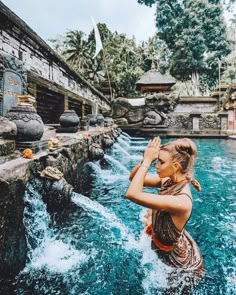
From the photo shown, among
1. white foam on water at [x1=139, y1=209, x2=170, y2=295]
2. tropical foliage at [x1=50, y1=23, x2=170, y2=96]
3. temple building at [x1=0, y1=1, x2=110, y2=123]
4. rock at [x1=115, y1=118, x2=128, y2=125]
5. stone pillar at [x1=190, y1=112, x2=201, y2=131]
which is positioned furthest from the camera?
tropical foliage at [x1=50, y1=23, x2=170, y2=96]

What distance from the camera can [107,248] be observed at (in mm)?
3146

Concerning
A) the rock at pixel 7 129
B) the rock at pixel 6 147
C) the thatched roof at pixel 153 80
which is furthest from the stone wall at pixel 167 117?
the rock at pixel 6 147

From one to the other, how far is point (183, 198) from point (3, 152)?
82.4 inches

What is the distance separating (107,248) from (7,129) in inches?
71.2

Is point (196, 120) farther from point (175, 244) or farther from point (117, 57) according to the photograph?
point (175, 244)

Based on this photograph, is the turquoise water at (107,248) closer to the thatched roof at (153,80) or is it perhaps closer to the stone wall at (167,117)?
the stone wall at (167,117)

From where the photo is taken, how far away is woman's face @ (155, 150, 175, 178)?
188cm

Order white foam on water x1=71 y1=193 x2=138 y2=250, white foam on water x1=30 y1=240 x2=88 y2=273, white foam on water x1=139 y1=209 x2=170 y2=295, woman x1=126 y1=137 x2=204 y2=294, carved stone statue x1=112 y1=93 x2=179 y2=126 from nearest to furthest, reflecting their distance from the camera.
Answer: woman x1=126 y1=137 x2=204 y2=294
white foam on water x1=139 y1=209 x2=170 y2=295
white foam on water x1=30 y1=240 x2=88 y2=273
white foam on water x1=71 y1=193 x2=138 y2=250
carved stone statue x1=112 y1=93 x2=179 y2=126

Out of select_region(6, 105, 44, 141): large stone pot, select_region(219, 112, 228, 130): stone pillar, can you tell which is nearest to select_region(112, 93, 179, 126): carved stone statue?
select_region(219, 112, 228, 130): stone pillar

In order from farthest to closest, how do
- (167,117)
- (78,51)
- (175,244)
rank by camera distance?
1. (78,51)
2. (167,117)
3. (175,244)

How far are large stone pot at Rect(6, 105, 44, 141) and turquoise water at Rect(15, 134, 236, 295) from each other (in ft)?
3.01

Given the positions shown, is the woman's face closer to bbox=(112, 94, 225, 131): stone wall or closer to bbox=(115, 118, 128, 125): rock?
bbox=(112, 94, 225, 131): stone wall

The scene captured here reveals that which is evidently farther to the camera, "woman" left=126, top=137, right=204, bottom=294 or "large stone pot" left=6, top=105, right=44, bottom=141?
"large stone pot" left=6, top=105, right=44, bottom=141

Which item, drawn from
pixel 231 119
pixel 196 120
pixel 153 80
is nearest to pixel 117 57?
pixel 153 80
